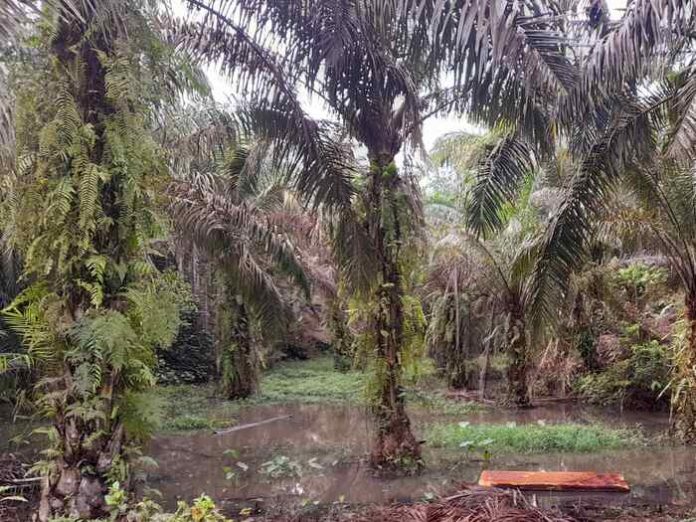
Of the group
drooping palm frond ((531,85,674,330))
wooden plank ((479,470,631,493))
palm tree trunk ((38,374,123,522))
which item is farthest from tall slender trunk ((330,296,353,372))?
palm tree trunk ((38,374,123,522))

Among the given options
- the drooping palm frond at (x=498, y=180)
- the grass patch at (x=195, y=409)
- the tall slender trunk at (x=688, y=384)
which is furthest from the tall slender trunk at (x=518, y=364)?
the grass patch at (x=195, y=409)

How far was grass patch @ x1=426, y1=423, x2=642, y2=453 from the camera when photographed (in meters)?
8.94

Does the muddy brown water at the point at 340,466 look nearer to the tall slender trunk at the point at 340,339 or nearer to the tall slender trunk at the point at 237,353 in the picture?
the tall slender trunk at the point at 237,353

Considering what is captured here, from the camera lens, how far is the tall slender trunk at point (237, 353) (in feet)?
44.7

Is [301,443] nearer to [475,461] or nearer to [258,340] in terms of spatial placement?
[475,461]

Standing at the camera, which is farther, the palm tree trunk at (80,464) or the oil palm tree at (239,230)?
the oil palm tree at (239,230)

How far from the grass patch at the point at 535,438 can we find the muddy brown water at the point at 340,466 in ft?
0.84

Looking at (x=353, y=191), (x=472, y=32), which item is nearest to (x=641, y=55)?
(x=472, y=32)

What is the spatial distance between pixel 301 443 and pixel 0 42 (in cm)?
727

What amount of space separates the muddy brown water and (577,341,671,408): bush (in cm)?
67

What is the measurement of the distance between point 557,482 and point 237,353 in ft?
27.4

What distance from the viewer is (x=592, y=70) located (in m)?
5.48

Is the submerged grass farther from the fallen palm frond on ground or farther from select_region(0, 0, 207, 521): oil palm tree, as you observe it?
select_region(0, 0, 207, 521): oil palm tree

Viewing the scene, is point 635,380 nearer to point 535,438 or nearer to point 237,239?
point 535,438
